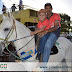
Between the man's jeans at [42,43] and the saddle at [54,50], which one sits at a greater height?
the man's jeans at [42,43]

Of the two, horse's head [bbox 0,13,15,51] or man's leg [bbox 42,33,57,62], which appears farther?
man's leg [bbox 42,33,57,62]

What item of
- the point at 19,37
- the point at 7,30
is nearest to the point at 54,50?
the point at 19,37

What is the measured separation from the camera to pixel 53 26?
262cm

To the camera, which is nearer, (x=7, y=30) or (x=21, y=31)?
(x=7, y=30)

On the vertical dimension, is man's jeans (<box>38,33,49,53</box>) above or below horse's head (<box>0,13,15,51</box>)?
below

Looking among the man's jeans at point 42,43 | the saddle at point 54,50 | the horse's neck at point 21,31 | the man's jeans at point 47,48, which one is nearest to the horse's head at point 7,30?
the horse's neck at point 21,31

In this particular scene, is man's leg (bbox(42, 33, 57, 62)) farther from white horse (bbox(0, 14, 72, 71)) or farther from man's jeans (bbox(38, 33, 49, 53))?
white horse (bbox(0, 14, 72, 71))

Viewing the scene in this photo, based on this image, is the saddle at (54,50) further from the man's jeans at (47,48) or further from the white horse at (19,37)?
the man's jeans at (47,48)

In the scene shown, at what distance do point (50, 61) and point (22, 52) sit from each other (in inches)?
37.5

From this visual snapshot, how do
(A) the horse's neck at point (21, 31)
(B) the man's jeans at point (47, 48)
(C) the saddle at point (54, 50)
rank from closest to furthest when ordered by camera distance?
(B) the man's jeans at point (47, 48)
(A) the horse's neck at point (21, 31)
(C) the saddle at point (54, 50)

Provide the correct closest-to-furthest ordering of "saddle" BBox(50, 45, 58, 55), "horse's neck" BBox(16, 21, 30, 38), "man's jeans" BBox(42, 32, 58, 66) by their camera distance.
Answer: "man's jeans" BBox(42, 32, 58, 66) < "horse's neck" BBox(16, 21, 30, 38) < "saddle" BBox(50, 45, 58, 55)

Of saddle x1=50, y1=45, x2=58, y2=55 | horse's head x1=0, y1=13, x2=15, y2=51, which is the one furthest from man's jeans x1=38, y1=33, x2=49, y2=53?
horse's head x1=0, y1=13, x2=15, y2=51

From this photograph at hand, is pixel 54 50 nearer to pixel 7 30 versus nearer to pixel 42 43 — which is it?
pixel 42 43

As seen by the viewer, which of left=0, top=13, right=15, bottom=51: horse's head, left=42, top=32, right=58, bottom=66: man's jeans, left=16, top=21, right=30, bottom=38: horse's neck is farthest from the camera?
left=16, top=21, right=30, bottom=38: horse's neck
